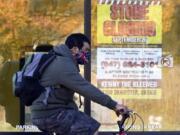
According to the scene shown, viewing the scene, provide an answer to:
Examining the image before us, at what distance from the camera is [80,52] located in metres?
5.60

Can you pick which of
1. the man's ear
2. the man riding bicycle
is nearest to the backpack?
the man riding bicycle

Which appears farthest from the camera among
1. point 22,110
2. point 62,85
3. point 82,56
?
point 22,110

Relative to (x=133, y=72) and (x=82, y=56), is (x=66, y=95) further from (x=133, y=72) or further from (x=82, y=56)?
(x=133, y=72)

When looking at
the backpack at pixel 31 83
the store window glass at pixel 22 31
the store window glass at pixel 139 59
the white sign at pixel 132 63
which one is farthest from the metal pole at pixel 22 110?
the backpack at pixel 31 83

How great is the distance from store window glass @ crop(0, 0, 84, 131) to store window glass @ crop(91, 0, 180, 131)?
16.8 inches

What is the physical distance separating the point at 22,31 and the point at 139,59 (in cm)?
170

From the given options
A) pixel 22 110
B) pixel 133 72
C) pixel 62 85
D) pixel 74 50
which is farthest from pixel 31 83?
pixel 133 72

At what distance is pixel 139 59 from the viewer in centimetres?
868

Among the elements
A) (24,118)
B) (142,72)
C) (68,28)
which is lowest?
(24,118)

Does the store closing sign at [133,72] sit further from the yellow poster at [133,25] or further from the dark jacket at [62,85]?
the dark jacket at [62,85]

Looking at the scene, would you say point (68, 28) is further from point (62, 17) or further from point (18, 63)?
point (18, 63)

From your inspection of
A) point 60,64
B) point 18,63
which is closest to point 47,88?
point 60,64

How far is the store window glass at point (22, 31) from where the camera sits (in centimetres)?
860

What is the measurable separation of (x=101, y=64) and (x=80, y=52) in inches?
120
